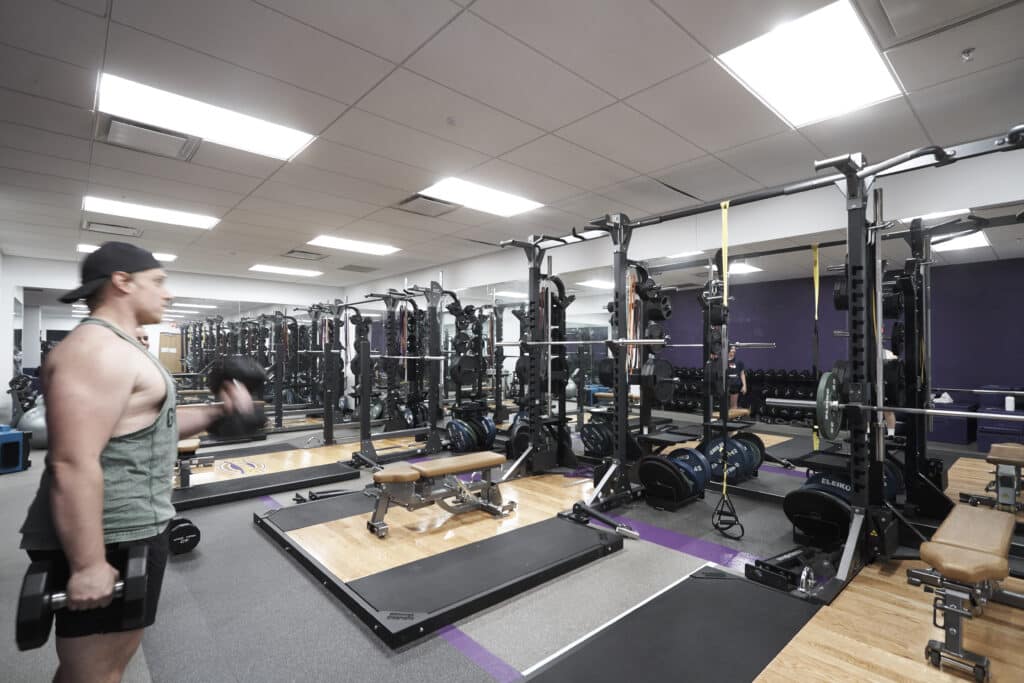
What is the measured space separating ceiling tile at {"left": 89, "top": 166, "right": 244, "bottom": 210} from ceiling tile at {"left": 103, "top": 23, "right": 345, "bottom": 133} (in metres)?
1.88

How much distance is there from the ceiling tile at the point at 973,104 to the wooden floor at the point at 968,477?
2822 mm

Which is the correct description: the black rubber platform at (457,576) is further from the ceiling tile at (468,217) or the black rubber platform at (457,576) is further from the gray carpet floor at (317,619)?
the ceiling tile at (468,217)

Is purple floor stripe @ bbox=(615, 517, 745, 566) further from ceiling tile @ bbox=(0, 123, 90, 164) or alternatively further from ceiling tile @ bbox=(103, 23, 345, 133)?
ceiling tile @ bbox=(0, 123, 90, 164)

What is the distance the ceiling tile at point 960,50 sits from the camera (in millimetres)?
2359

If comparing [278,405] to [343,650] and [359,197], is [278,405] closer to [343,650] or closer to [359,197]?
[359,197]

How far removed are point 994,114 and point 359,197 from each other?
510 centimetres

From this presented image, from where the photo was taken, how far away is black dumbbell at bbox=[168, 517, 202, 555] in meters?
2.97

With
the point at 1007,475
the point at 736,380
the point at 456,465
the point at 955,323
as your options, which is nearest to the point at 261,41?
the point at 456,465

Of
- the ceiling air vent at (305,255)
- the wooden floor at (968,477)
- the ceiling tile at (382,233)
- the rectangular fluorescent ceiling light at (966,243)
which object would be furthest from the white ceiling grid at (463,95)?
the wooden floor at (968,477)

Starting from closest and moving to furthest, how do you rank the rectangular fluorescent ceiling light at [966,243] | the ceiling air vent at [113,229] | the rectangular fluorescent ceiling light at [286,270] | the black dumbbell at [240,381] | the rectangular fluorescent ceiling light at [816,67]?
the black dumbbell at [240,381]
the rectangular fluorescent ceiling light at [816,67]
the rectangular fluorescent ceiling light at [966,243]
the ceiling air vent at [113,229]
the rectangular fluorescent ceiling light at [286,270]

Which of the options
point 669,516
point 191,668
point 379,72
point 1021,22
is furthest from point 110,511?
point 1021,22

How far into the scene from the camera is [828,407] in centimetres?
262

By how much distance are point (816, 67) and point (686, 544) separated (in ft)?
9.62

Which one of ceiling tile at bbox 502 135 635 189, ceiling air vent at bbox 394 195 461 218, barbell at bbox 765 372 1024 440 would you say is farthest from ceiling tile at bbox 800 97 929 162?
ceiling air vent at bbox 394 195 461 218
